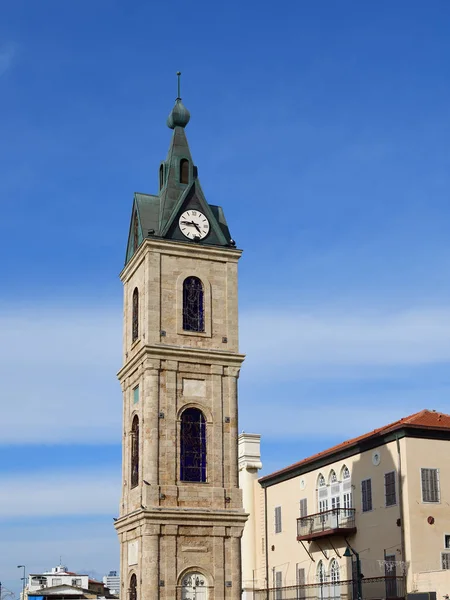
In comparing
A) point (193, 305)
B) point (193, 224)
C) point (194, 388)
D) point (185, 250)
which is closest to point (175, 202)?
point (193, 224)

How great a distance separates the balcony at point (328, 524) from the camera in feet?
159

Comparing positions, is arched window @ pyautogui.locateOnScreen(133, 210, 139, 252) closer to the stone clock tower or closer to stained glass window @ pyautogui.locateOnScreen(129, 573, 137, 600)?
the stone clock tower

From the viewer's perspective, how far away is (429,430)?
Answer: 4462 cm

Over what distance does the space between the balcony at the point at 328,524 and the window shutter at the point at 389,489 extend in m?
3.49

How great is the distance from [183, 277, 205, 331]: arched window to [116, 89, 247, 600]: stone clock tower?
0.18 ft

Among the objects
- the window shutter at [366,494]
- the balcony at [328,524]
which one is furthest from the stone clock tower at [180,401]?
the window shutter at [366,494]

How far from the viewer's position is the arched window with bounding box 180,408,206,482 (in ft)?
145

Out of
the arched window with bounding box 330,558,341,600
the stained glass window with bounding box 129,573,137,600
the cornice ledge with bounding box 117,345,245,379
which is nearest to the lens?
the stained glass window with bounding box 129,573,137,600

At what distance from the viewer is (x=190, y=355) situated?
4525 cm

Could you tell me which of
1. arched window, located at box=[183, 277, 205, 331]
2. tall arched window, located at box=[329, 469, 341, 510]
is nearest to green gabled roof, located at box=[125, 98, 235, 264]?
arched window, located at box=[183, 277, 205, 331]

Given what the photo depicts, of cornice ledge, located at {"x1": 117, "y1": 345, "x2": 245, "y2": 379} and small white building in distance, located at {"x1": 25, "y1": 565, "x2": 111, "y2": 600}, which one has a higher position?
cornice ledge, located at {"x1": 117, "y1": 345, "x2": 245, "y2": 379}

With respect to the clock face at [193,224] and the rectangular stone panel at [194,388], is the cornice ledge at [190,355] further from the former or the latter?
the clock face at [193,224]

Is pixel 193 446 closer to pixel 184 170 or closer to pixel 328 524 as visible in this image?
pixel 328 524

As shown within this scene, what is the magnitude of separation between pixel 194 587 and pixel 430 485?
1167 centimetres
